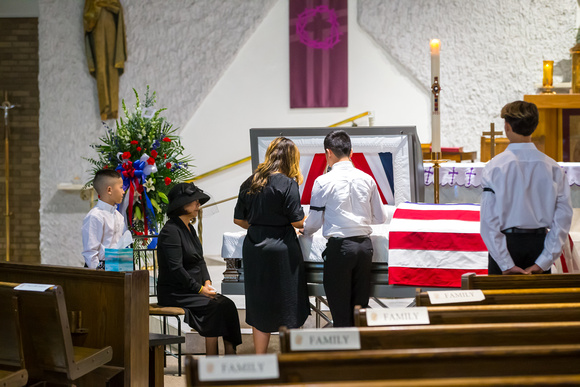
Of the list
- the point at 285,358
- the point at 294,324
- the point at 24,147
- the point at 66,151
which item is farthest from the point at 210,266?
the point at 285,358

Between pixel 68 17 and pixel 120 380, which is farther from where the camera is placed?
pixel 68 17

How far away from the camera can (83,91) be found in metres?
9.02

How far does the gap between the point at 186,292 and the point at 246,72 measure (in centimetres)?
489

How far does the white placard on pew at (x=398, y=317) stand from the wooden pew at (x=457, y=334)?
9 cm

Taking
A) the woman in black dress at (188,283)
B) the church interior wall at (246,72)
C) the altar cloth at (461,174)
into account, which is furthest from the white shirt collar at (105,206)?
the church interior wall at (246,72)

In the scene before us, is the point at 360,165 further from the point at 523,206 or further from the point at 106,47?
the point at 106,47

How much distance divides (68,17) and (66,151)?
167 cm

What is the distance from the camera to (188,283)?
4.28 meters

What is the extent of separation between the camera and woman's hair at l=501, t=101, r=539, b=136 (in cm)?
314

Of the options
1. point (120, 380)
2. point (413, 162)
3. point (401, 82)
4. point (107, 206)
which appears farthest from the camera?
point (401, 82)

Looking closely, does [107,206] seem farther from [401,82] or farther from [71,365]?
[401,82]

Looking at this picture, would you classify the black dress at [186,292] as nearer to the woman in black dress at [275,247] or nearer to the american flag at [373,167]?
the woman in black dress at [275,247]

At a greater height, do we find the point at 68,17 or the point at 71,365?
the point at 68,17

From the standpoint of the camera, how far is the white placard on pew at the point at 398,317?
203 centimetres
